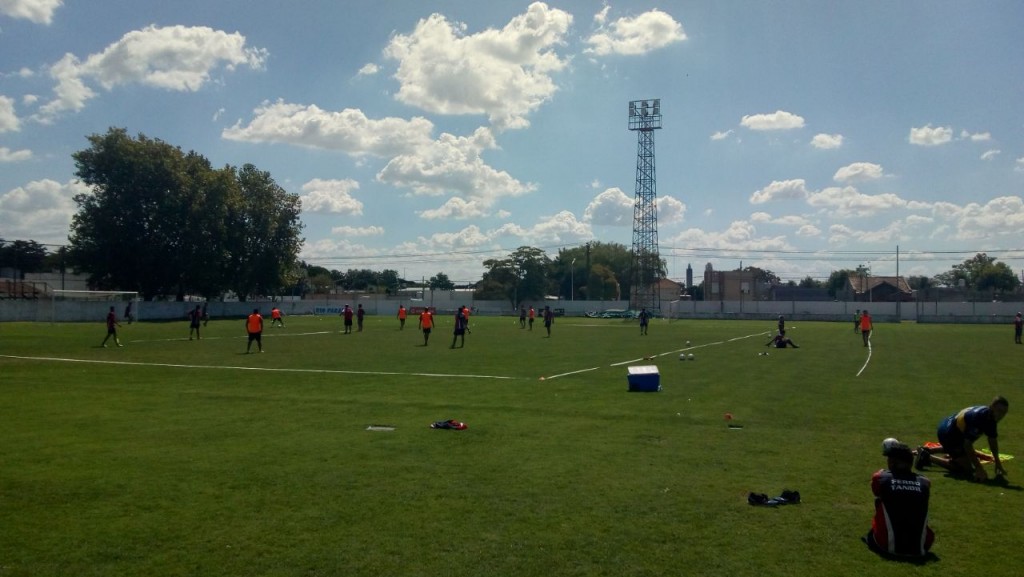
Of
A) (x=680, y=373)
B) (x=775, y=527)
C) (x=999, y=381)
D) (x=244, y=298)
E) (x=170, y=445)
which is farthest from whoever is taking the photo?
(x=244, y=298)

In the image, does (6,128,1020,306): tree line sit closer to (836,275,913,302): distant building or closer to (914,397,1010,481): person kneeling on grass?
(836,275,913,302): distant building

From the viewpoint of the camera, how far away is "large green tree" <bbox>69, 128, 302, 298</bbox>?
68000mm

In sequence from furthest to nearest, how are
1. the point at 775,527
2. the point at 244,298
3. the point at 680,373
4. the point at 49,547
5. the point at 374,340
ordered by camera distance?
the point at 244,298 < the point at 374,340 < the point at 680,373 < the point at 775,527 < the point at 49,547

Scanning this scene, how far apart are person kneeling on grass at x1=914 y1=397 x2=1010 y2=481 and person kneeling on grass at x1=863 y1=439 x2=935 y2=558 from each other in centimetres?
320

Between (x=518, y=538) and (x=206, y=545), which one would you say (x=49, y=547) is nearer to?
(x=206, y=545)

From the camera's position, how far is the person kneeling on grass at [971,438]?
357 inches

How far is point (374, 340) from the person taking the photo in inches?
1518

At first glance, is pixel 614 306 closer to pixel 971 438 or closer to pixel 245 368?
pixel 245 368

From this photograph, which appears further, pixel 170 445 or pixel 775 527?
pixel 170 445

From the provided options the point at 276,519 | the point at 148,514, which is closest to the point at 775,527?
the point at 276,519

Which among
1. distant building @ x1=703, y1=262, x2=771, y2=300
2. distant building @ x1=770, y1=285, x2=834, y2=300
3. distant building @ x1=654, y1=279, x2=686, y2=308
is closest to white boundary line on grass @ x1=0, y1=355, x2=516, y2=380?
distant building @ x1=703, y1=262, x2=771, y2=300

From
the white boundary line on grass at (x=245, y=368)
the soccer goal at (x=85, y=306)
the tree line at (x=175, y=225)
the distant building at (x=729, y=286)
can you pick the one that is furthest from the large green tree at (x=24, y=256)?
the distant building at (x=729, y=286)

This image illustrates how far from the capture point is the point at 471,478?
8891 millimetres

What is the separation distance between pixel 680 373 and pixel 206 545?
694 inches
